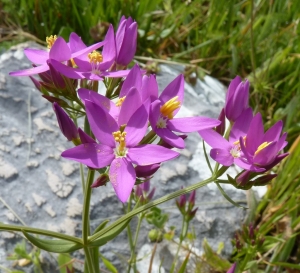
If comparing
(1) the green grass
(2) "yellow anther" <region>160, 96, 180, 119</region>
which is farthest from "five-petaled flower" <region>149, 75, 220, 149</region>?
(1) the green grass

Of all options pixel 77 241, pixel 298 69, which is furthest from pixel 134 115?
pixel 298 69

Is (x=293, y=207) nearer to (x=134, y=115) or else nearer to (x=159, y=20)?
(x=134, y=115)

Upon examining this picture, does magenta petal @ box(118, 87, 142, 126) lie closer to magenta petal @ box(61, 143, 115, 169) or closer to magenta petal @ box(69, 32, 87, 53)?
magenta petal @ box(61, 143, 115, 169)

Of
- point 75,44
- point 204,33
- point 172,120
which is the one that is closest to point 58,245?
point 172,120

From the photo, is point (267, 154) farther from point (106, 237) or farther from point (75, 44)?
point (75, 44)

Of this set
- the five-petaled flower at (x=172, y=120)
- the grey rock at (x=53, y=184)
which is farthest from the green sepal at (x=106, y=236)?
the grey rock at (x=53, y=184)
